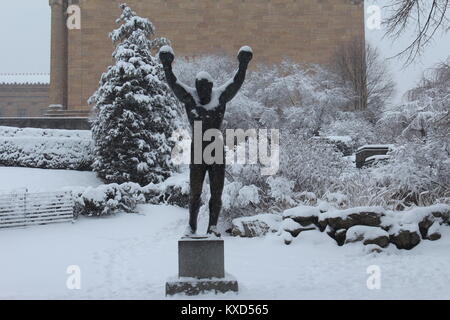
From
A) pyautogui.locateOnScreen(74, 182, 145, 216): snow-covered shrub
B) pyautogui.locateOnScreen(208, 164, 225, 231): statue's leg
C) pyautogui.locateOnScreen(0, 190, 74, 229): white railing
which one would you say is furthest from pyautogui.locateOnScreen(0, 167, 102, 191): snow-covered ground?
pyautogui.locateOnScreen(208, 164, 225, 231): statue's leg

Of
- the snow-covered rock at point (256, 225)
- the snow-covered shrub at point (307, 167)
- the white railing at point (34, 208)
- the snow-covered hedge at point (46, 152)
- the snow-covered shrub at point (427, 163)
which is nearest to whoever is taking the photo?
the snow-covered rock at point (256, 225)

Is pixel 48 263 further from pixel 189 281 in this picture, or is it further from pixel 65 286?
pixel 189 281

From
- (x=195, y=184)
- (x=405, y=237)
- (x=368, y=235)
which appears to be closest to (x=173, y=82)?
(x=195, y=184)

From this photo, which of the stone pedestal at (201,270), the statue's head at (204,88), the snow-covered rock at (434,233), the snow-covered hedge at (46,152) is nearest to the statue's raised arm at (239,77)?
the statue's head at (204,88)

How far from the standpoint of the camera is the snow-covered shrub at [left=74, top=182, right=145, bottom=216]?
43.9 feet

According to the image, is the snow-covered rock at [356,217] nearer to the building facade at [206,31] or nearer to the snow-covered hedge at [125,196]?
the snow-covered hedge at [125,196]

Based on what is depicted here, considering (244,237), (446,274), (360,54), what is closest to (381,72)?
(360,54)

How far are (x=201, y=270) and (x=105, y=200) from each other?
7.91 meters

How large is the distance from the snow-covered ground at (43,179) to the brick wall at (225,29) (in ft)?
53.1

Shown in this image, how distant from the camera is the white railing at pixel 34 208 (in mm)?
12281

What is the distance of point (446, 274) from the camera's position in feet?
24.3

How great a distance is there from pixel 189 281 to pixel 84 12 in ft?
102

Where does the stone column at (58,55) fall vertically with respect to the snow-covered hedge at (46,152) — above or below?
above

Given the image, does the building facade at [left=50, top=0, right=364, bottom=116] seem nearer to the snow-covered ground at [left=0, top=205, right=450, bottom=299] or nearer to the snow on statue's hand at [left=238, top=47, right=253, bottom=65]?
the snow-covered ground at [left=0, top=205, right=450, bottom=299]
